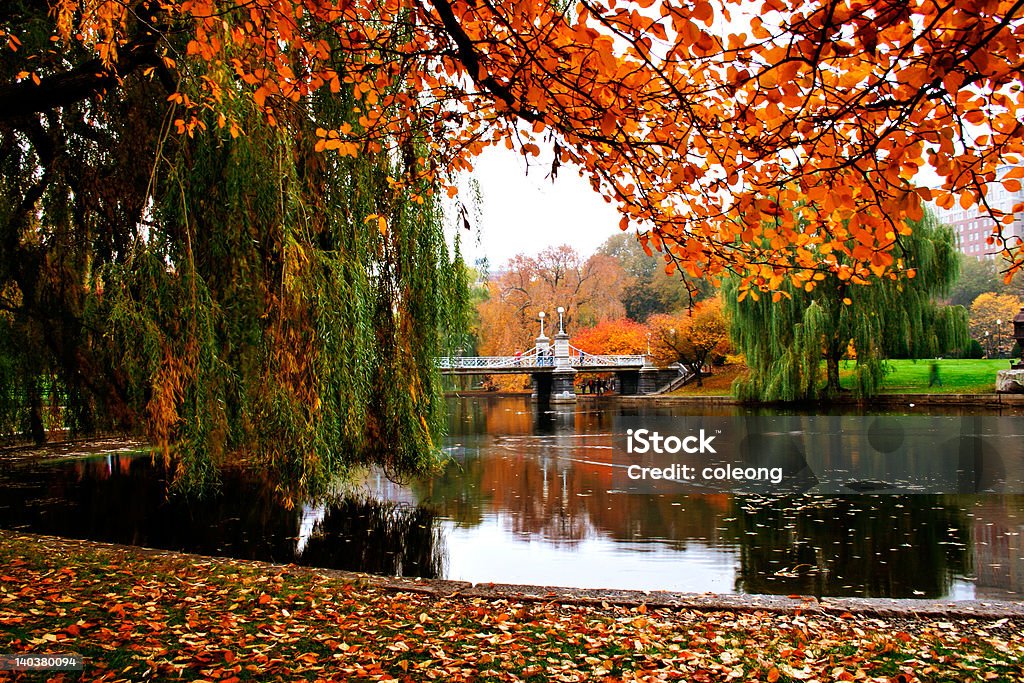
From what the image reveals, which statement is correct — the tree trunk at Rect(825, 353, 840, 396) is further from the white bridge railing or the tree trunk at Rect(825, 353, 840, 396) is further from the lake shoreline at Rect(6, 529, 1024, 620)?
the lake shoreline at Rect(6, 529, 1024, 620)

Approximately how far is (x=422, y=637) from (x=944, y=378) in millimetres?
25250

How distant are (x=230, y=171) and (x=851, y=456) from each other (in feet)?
35.3

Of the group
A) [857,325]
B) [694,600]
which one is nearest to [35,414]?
[694,600]

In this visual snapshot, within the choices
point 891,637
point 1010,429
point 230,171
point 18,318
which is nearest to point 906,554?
point 891,637

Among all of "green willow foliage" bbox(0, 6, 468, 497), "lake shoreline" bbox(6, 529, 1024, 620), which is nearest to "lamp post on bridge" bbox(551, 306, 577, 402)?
"green willow foliage" bbox(0, 6, 468, 497)

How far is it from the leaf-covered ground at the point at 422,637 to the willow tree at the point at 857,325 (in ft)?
54.8

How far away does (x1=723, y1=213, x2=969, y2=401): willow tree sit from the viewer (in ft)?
66.1

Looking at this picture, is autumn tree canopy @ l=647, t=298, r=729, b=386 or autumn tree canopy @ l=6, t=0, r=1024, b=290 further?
autumn tree canopy @ l=647, t=298, r=729, b=386

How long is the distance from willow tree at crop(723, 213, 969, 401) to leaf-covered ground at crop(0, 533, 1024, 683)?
657 inches

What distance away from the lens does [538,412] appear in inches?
1069

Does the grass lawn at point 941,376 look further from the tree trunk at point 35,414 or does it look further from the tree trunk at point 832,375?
the tree trunk at point 35,414

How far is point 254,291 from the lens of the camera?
191 inches

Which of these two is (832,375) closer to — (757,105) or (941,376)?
(941,376)

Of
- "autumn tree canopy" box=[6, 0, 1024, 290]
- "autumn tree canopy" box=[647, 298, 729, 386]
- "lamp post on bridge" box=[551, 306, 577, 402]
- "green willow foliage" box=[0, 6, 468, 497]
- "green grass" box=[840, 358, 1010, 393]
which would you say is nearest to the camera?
"autumn tree canopy" box=[6, 0, 1024, 290]
